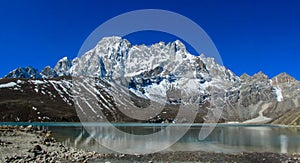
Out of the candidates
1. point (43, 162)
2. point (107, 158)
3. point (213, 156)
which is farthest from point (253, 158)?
point (43, 162)

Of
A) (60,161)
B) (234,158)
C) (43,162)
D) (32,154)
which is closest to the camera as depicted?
(43,162)

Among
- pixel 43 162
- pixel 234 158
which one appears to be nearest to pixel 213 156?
pixel 234 158

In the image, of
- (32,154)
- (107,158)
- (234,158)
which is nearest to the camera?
(32,154)

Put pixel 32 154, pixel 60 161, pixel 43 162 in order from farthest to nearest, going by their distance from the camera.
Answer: pixel 32 154 → pixel 60 161 → pixel 43 162

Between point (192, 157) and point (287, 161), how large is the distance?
44.2 feet

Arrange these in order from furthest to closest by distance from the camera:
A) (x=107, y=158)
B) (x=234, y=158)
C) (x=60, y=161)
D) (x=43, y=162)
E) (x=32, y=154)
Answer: (x=234, y=158)
(x=107, y=158)
(x=32, y=154)
(x=60, y=161)
(x=43, y=162)

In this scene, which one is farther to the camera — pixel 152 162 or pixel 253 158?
pixel 253 158

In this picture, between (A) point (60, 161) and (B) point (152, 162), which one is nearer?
(A) point (60, 161)

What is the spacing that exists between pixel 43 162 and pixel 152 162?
44.5 ft

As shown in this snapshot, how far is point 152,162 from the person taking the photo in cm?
3988

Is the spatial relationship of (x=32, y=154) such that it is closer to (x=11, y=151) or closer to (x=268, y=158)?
(x=11, y=151)

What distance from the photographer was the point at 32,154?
38625 mm

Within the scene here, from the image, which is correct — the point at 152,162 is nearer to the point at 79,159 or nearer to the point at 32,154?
the point at 79,159

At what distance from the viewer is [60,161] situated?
36.1 metres
